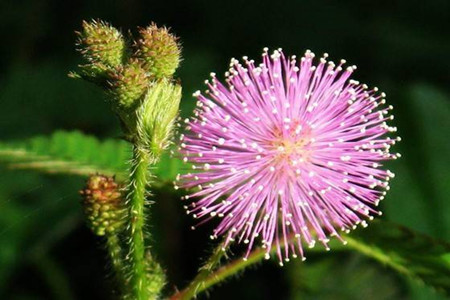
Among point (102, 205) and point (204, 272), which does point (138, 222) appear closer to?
point (102, 205)

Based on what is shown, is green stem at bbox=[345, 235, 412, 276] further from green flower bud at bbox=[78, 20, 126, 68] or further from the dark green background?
green flower bud at bbox=[78, 20, 126, 68]

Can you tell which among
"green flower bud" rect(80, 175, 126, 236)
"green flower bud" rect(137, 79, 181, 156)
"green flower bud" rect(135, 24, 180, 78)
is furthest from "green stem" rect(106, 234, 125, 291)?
"green flower bud" rect(135, 24, 180, 78)

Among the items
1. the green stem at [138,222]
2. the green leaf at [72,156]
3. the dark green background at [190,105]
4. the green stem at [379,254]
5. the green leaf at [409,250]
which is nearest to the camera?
the green stem at [138,222]

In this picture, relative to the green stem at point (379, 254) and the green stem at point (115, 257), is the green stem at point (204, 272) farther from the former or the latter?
the green stem at point (379, 254)

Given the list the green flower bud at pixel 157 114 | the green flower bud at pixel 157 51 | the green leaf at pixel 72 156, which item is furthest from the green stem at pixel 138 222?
the green leaf at pixel 72 156

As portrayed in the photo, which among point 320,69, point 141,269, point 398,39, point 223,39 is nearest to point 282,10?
point 223,39

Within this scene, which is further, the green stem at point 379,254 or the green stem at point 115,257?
the green stem at point 379,254

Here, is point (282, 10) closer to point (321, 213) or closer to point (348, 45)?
point (348, 45)

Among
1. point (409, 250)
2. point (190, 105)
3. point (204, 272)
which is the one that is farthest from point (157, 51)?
point (190, 105)
